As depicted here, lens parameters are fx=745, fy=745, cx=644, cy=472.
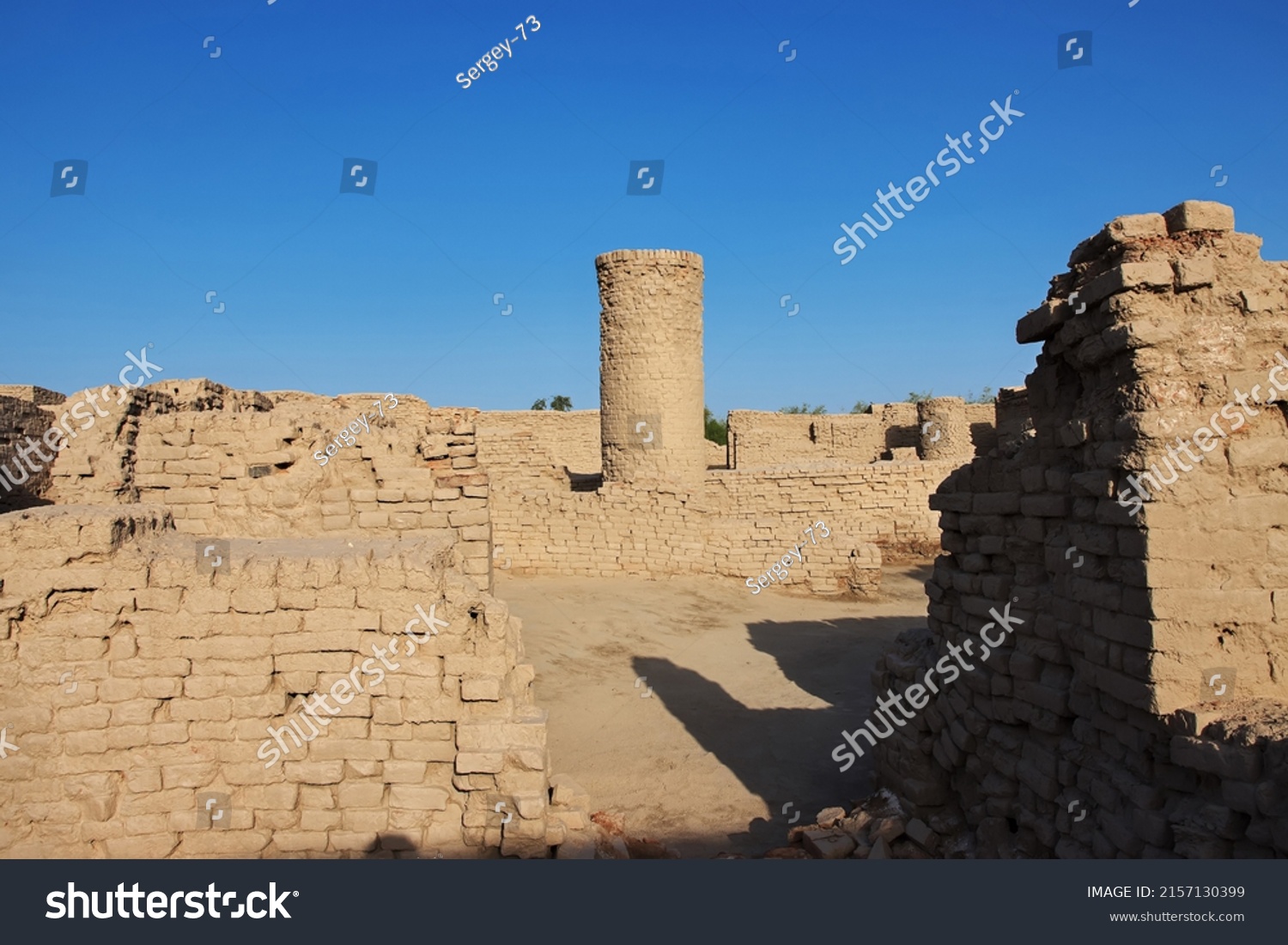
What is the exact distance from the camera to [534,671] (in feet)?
15.8

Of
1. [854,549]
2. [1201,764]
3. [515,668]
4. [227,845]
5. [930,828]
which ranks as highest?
[854,549]

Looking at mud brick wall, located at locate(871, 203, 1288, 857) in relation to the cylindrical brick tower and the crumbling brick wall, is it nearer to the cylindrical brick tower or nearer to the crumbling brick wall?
the crumbling brick wall

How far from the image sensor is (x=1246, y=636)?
3629 millimetres

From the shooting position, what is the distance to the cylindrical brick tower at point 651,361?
49.5ft

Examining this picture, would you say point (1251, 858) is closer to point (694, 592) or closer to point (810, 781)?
point (810, 781)

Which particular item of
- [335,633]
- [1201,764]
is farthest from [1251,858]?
[335,633]

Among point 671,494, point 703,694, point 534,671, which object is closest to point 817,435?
point 671,494

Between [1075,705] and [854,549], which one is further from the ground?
[854,549]

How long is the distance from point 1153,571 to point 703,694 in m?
5.55

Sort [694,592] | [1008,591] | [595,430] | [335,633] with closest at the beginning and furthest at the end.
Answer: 1. [335,633]
2. [1008,591]
3. [694,592]
4. [595,430]

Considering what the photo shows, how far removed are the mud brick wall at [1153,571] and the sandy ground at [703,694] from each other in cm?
190

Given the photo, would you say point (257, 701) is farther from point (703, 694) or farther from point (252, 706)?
point (703, 694)

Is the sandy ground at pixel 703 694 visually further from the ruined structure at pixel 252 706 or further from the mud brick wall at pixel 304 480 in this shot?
the mud brick wall at pixel 304 480

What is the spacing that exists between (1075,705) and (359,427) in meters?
5.15
